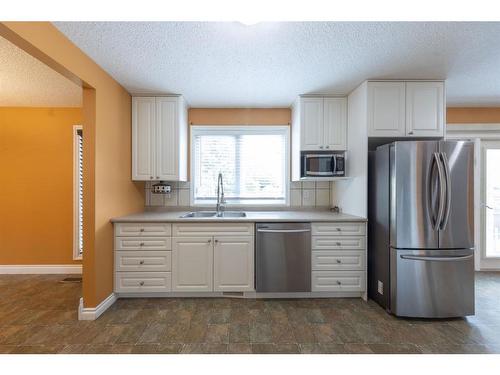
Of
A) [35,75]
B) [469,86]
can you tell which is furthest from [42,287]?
[469,86]

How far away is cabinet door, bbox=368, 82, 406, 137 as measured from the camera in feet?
8.77

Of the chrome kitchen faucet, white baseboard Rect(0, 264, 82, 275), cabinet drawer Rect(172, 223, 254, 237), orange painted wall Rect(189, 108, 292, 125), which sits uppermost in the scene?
orange painted wall Rect(189, 108, 292, 125)

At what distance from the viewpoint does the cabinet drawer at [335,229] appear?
2.74 m

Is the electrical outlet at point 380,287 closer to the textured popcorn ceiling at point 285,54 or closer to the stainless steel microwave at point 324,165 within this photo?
the stainless steel microwave at point 324,165

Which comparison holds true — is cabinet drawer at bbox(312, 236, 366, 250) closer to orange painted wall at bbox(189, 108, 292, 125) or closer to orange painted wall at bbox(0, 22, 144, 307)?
orange painted wall at bbox(189, 108, 292, 125)

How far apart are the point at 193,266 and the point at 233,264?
0.43 meters

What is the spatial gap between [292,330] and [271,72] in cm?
238

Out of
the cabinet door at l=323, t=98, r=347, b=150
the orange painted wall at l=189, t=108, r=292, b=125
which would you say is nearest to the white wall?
the cabinet door at l=323, t=98, r=347, b=150

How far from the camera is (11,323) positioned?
7.46ft

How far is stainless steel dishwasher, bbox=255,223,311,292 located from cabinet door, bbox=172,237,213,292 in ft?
1.74

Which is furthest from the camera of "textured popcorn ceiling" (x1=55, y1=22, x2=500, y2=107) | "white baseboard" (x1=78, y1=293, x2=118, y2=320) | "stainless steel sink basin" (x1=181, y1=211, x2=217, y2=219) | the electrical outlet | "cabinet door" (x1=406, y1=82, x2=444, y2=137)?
"stainless steel sink basin" (x1=181, y1=211, x2=217, y2=219)

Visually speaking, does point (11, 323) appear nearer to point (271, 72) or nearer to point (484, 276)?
point (271, 72)

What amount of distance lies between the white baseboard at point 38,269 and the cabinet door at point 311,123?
3.65 m
